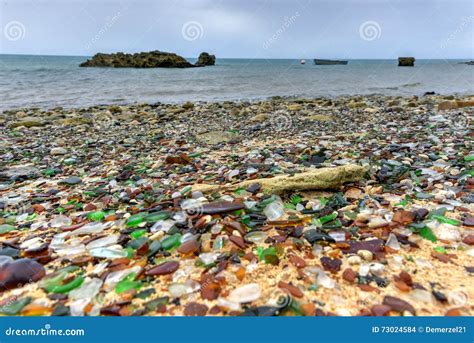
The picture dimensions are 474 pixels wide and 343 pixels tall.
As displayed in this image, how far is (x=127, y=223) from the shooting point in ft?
10.6

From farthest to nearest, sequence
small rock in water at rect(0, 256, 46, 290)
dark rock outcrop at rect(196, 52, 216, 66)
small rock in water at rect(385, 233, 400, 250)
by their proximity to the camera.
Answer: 1. dark rock outcrop at rect(196, 52, 216, 66)
2. small rock in water at rect(385, 233, 400, 250)
3. small rock in water at rect(0, 256, 46, 290)

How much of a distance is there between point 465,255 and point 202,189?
2.70m

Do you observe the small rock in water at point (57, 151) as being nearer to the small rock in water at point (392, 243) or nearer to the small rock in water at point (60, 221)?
the small rock in water at point (60, 221)

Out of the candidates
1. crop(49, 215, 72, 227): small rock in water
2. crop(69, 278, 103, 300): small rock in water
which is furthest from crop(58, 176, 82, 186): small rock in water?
crop(69, 278, 103, 300): small rock in water

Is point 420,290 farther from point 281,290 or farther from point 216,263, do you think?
point 216,263

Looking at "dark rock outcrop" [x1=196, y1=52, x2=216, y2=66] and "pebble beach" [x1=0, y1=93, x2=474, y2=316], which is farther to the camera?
"dark rock outcrop" [x1=196, y1=52, x2=216, y2=66]

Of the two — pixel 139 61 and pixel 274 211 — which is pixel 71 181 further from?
pixel 139 61

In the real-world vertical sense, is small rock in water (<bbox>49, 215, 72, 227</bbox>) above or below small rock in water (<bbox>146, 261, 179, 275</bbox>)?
below

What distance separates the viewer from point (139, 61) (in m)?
70.9

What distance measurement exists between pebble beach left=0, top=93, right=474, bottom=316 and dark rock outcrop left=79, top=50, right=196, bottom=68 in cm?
7187

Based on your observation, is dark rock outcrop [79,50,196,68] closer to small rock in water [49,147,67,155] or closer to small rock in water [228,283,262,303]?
small rock in water [49,147,67,155]

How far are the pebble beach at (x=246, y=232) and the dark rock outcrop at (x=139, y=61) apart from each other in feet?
236

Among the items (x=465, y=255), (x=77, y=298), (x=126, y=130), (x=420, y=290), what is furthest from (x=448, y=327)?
(x=126, y=130)

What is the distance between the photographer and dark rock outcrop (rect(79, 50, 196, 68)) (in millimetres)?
71650
